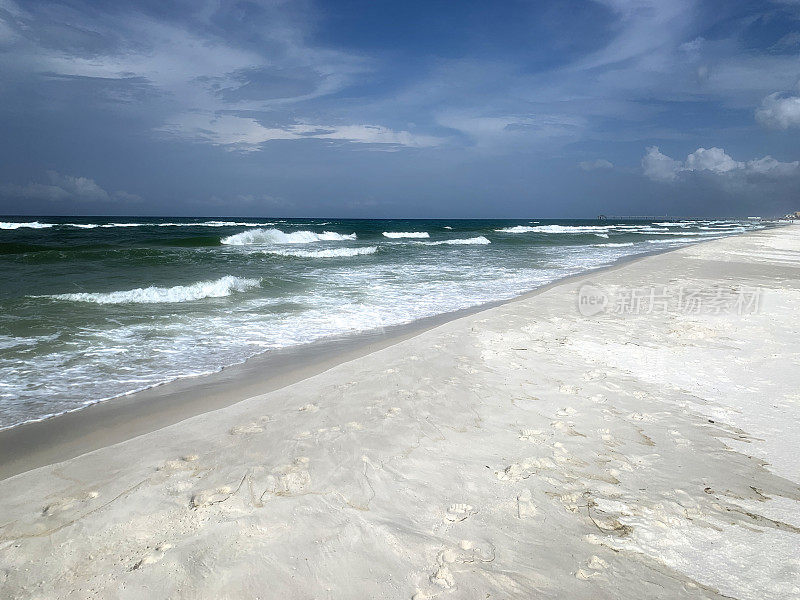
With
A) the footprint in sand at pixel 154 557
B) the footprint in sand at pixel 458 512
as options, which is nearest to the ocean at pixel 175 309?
the footprint in sand at pixel 154 557

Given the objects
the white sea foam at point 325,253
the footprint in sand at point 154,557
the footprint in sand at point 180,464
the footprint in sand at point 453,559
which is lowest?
the footprint in sand at point 180,464

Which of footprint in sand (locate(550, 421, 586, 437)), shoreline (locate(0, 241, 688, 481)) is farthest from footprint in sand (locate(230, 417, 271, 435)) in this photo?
footprint in sand (locate(550, 421, 586, 437))

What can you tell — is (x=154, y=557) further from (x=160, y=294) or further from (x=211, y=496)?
(x=160, y=294)

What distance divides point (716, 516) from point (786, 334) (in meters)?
4.96

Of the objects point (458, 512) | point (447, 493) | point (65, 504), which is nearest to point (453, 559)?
point (458, 512)

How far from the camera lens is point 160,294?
990 cm

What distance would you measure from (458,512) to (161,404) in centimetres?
330

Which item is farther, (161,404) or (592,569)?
(161,404)

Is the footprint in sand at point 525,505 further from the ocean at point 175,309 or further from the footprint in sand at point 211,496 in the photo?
the ocean at point 175,309

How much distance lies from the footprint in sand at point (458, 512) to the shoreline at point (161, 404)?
268cm

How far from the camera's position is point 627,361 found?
5004 millimetres

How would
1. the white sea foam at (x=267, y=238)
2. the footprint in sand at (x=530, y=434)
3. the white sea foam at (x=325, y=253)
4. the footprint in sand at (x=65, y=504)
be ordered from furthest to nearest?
1. the white sea foam at (x=267, y=238)
2. the white sea foam at (x=325, y=253)
3. the footprint in sand at (x=530, y=434)
4. the footprint in sand at (x=65, y=504)

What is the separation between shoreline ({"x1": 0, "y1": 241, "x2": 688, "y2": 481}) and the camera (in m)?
3.46

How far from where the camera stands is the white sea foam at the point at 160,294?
30.7ft
